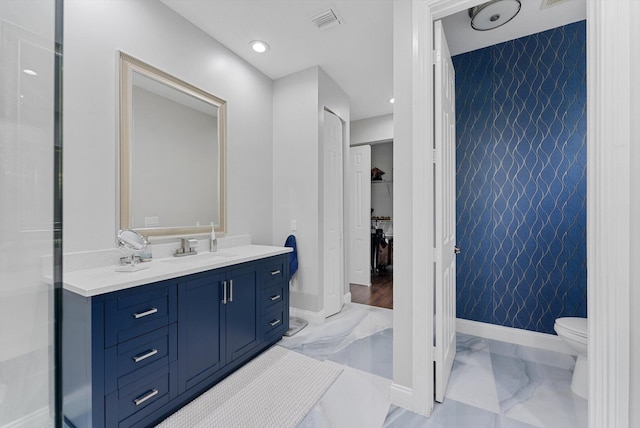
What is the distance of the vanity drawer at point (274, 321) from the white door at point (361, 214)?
204 cm

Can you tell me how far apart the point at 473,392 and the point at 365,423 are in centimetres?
77

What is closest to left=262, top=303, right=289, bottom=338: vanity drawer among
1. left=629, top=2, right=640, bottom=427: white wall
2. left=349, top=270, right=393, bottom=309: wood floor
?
left=349, top=270, right=393, bottom=309: wood floor

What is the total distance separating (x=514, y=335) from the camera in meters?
2.37

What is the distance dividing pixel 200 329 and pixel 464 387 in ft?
5.75

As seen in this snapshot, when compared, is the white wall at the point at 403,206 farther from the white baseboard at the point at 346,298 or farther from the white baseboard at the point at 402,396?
the white baseboard at the point at 346,298

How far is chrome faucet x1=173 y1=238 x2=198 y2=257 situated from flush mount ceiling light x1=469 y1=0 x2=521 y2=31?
9.18 feet

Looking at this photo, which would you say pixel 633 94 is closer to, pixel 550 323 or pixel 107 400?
pixel 550 323

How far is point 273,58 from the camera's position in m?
2.67

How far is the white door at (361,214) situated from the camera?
4.23 metres

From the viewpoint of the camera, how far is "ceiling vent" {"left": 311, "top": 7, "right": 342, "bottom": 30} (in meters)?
2.05

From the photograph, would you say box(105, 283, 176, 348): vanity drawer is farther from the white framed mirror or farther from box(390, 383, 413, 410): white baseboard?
box(390, 383, 413, 410): white baseboard

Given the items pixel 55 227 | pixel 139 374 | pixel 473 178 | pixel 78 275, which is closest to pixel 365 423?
pixel 139 374

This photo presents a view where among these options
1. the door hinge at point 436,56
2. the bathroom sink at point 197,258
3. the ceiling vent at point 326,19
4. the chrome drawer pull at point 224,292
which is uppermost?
the ceiling vent at point 326,19

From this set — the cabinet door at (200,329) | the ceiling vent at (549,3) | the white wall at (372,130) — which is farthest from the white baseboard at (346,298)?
the ceiling vent at (549,3)
